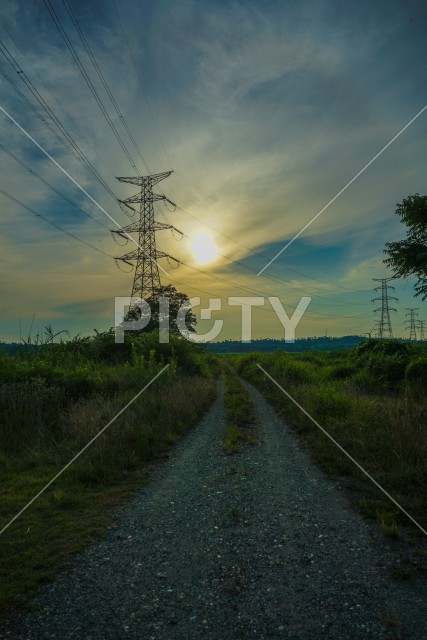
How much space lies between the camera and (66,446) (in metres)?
9.43

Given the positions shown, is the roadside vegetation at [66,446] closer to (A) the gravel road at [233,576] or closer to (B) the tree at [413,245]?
(A) the gravel road at [233,576]

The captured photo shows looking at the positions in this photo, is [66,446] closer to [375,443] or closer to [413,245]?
[375,443]

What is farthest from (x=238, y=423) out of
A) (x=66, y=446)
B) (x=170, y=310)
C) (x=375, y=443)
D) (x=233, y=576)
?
(x=170, y=310)

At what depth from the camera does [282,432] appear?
11773 mm

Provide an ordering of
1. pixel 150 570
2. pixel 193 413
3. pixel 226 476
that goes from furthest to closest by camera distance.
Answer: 1. pixel 193 413
2. pixel 226 476
3. pixel 150 570

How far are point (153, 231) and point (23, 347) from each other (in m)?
16.8

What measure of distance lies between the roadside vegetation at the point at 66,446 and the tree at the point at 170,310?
575 inches

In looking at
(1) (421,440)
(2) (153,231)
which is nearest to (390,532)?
(1) (421,440)

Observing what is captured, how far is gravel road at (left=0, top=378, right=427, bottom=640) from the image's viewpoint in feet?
11.7

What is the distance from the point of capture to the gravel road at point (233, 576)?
3.56 m

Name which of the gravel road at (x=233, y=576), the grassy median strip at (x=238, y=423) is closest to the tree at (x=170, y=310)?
the grassy median strip at (x=238, y=423)

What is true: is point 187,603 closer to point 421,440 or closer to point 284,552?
point 284,552

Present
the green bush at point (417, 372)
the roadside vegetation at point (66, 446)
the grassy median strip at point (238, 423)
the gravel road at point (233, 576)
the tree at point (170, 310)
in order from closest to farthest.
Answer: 1. the gravel road at point (233, 576)
2. the roadside vegetation at point (66, 446)
3. the grassy median strip at point (238, 423)
4. the green bush at point (417, 372)
5. the tree at point (170, 310)

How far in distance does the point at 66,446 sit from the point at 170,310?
33.1 metres
